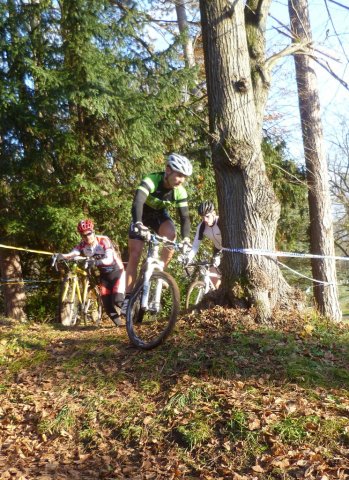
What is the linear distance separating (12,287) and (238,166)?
892cm

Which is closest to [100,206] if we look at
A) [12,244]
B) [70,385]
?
[12,244]

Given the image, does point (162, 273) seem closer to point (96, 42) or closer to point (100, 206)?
point (100, 206)

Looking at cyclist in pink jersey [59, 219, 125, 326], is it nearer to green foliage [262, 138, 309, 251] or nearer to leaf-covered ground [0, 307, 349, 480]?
leaf-covered ground [0, 307, 349, 480]

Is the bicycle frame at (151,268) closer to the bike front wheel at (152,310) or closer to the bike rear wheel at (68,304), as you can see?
the bike front wheel at (152,310)

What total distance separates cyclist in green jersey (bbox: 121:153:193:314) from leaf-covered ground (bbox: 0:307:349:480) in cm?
106

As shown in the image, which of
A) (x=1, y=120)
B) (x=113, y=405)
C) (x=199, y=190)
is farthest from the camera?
(x=199, y=190)

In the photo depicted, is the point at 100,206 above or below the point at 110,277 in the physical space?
above

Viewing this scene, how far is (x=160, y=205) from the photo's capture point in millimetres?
6641

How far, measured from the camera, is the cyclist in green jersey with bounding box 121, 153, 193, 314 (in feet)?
19.4

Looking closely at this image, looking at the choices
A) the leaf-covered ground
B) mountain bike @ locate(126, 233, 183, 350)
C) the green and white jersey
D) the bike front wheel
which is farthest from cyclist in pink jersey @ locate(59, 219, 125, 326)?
mountain bike @ locate(126, 233, 183, 350)

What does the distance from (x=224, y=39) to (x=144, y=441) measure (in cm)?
446

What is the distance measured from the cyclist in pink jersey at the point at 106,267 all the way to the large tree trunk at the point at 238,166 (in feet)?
8.20

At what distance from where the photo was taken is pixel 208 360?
196 inches

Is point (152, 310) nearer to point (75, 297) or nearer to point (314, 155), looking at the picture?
point (75, 297)
